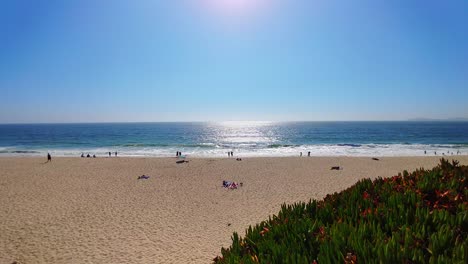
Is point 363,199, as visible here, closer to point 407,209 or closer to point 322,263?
point 407,209

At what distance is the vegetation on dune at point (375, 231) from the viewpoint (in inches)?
91.3

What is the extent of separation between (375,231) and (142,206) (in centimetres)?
1433

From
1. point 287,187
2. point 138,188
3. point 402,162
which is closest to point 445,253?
point 287,187

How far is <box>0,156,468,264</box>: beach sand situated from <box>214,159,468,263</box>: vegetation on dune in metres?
6.25

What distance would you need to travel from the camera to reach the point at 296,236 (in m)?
3.00

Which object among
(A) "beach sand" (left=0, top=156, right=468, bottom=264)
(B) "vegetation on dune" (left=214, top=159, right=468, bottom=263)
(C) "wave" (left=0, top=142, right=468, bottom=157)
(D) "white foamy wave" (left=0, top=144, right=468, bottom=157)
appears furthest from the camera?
(C) "wave" (left=0, top=142, right=468, bottom=157)

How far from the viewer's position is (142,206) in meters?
15.2

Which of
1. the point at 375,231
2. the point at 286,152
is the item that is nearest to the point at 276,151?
the point at 286,152

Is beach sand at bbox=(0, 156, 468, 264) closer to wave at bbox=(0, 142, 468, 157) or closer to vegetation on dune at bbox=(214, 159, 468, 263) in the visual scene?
vegetation on dune at bbox=(214, 159, 468, 263)

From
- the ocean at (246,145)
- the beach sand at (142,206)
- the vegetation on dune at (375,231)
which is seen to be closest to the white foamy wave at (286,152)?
the ocean at (246,145)

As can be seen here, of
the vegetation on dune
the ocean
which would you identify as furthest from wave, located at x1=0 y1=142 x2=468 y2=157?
the vegetation on dune

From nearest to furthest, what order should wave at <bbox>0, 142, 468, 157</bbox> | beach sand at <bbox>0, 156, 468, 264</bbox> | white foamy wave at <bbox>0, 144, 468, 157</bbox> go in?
beach sand at <bbox>0, 156, 468, 264</bbox> < white foamy wave at <bbox>0, 144, 468, 157</bbox> < wave at <bbox>0, 142, 468, 157</bbox>

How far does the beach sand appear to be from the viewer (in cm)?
980

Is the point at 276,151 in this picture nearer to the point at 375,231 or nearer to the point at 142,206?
the point at 142,206
